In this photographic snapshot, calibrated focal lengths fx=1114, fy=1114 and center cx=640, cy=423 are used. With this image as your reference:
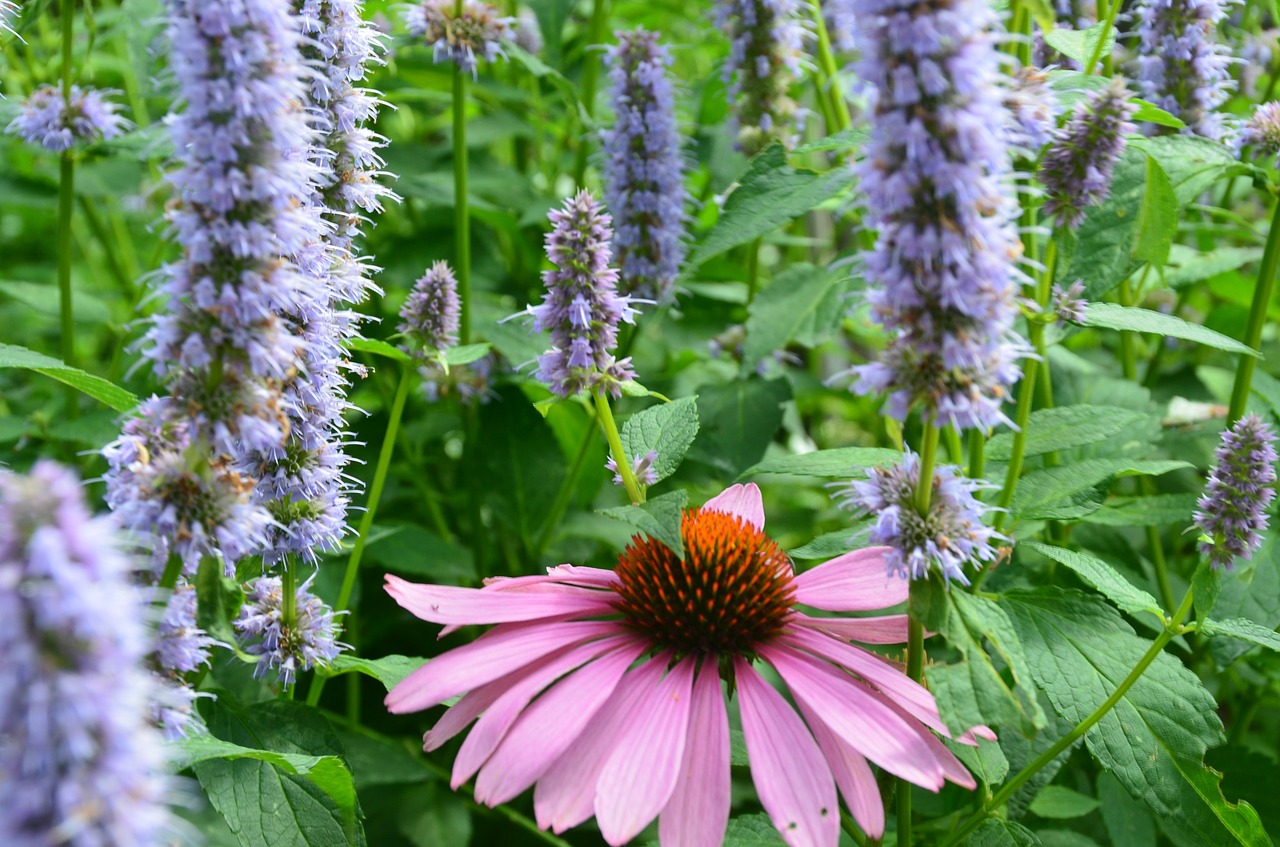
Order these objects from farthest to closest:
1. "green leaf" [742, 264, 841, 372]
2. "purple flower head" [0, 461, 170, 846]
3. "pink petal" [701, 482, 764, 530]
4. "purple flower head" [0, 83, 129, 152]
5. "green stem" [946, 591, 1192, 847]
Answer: "green leaf" [742, 264, 841, 372] < "purple flower head" [0, 83, 129, 152] < "pink petal" [701, 482, 764, 530] < "green stem" [946, 591, 1192, 847] < "purple flower head" [0, 461, 170, 846]

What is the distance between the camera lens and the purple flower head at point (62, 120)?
1.95m

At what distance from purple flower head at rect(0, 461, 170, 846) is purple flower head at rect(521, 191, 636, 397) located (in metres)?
0.73

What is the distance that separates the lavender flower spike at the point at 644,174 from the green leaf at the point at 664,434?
0.72m

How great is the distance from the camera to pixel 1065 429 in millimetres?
1473

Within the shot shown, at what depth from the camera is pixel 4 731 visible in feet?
2.07

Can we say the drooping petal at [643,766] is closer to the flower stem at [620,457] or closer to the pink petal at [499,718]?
the pink petal at [499,718]

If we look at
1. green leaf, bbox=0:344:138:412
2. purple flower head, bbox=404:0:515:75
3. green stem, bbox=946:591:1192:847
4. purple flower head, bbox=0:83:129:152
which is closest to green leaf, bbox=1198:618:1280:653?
green stem, bbox=946:591:1192:847

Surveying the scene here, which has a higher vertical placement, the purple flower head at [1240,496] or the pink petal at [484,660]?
the purple flower head at [1240,496]

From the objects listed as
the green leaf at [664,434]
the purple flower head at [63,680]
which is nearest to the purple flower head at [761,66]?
the green leaf at [664,434]

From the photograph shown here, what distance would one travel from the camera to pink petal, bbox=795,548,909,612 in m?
1.31

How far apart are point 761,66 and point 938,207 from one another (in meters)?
1.48

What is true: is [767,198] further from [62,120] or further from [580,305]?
[62,120]

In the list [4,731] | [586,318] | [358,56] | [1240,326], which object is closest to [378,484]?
[586,318]

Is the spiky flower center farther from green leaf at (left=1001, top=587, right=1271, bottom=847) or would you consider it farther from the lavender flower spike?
the lavender flower spike
